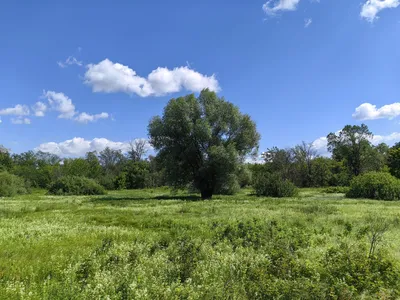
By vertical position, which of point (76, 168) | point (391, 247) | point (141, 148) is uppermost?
point (141, 148)

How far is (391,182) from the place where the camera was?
4088cm

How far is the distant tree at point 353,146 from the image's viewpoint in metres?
84.8

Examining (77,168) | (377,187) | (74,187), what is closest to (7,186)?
(74,187)

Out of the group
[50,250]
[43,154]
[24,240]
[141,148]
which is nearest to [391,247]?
[50,250]

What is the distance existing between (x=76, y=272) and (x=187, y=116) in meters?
32.6

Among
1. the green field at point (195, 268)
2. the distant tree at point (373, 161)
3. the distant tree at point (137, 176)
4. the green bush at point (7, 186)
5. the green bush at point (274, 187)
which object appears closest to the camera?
the green field at point (195, 268)

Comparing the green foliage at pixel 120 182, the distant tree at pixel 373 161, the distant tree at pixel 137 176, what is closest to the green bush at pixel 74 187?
the green foliage at pixel 120 182

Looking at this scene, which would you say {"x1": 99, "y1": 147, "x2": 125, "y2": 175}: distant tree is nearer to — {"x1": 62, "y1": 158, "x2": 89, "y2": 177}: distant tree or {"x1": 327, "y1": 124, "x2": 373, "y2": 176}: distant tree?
{"x1": 62, "y1": 158, "x2": 89, "y2": 177}: distant tree

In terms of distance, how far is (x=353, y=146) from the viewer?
284 feet

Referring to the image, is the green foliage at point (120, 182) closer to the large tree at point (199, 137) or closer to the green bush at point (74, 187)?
the green bush at point (74, 187)

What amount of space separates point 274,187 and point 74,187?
3567 cm

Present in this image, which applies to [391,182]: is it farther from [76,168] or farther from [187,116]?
[76,168]

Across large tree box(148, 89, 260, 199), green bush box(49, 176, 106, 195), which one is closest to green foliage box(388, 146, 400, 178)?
large tree box(148, 89, 260, 199)

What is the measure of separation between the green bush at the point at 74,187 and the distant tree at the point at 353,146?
68.4 m
